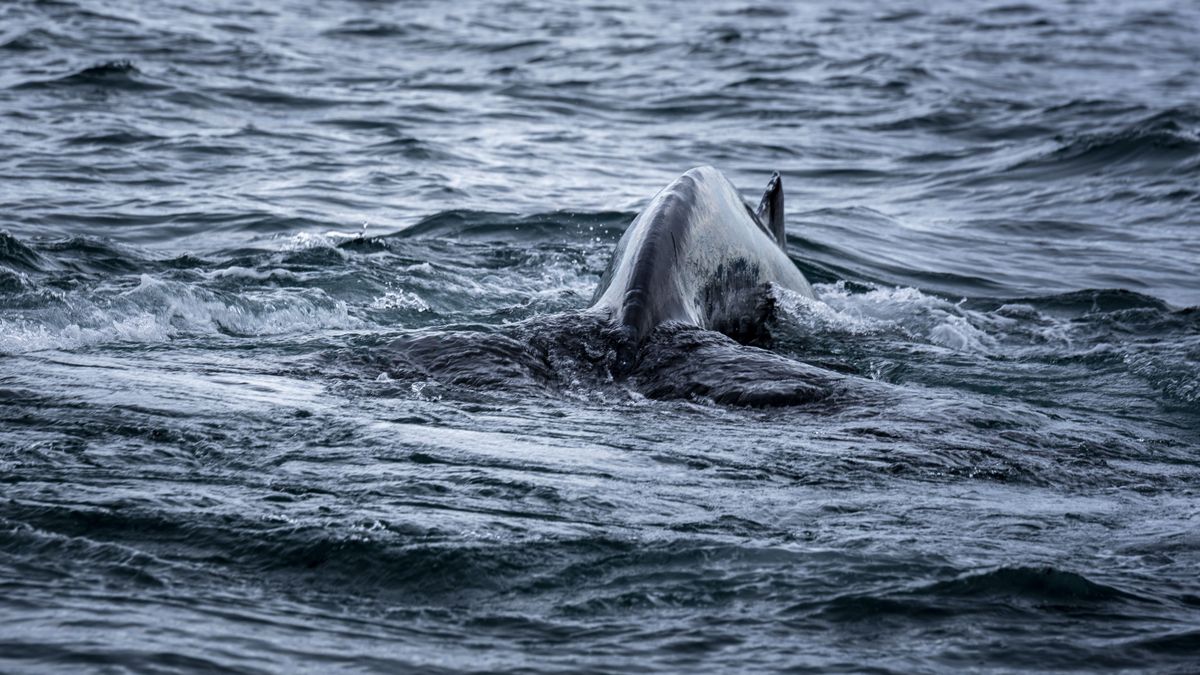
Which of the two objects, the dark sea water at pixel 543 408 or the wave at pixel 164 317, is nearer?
the dark sea water at pixel 543 408

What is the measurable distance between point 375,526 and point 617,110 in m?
15.9

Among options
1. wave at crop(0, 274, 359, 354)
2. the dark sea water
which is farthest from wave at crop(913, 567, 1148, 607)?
wave at crop(0, 274, 359, 354)

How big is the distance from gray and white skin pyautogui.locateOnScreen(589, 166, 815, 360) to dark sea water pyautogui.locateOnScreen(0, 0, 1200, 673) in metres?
0.21

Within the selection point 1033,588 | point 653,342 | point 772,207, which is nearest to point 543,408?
point 653,342

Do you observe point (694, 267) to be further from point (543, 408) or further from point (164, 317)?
point (164, 317)

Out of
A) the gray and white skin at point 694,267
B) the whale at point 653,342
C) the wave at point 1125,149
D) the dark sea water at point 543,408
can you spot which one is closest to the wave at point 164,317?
the dark sea water at point 543,408

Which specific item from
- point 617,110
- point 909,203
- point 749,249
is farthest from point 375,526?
point 617,110

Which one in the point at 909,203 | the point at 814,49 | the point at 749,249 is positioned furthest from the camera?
the point at 814,49

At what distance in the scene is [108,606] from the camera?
3875mm

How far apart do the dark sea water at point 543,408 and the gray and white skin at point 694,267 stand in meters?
0.21

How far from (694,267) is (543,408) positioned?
55.2 inches

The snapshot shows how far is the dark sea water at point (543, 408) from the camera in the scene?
3.96 m

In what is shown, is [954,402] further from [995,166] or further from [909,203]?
[995,166]

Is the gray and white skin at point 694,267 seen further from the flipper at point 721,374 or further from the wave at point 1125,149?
the wave at point 1125,149
